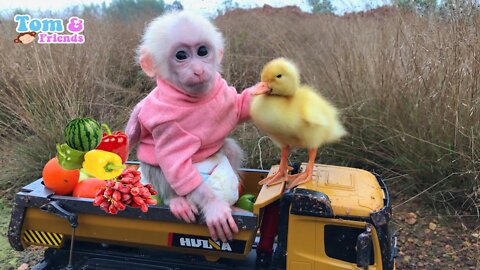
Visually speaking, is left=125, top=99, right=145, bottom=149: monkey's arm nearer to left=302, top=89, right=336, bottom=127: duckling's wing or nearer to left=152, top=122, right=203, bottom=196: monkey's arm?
left=152, top=122, right=203, bottom=196: monkey's arm

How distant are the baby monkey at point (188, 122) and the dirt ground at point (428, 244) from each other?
1245 millimetres

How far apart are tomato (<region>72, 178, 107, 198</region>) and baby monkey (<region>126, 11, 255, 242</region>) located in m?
0.21

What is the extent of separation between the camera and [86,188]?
1967mm

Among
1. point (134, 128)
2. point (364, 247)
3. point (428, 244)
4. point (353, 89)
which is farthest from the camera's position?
point (353, 89)

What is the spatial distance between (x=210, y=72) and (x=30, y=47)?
10.3ft

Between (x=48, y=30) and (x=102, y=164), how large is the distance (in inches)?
136

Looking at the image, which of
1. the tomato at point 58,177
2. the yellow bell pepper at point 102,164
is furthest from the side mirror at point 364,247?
the tomato at point 58,177

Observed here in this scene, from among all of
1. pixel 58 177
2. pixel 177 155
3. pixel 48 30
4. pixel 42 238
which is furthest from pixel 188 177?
pixel 48 30

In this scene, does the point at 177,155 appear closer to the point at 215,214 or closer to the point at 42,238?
the point at 215,214

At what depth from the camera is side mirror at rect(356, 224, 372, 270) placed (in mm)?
1643

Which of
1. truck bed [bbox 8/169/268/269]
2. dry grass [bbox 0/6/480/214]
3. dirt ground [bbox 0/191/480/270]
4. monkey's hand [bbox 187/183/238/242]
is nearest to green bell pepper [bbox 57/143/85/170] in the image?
truck bed [bbox 8/169/268/269]

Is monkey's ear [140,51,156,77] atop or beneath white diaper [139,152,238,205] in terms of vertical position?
atop

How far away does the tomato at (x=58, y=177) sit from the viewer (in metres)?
1.92

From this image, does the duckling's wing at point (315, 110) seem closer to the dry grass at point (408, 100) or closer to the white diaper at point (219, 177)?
the white diaper at point (219, 177)
